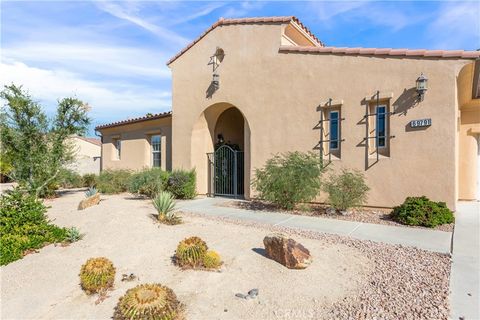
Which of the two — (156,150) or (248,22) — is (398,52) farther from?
(156,150)

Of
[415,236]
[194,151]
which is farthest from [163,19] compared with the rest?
[415,236]

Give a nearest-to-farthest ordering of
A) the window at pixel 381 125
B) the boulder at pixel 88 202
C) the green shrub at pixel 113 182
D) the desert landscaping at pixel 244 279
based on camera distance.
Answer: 1. the desert landscaping at pixel 244 279
2. the window at pixel 381 125
3. the boulder at pixel 88 202
4. the green shrub at pixel 113 182

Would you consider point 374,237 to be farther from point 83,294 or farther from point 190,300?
point 83,294

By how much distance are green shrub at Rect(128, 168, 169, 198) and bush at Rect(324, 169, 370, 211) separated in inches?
278

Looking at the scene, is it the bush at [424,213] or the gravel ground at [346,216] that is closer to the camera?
the bush at [424,213]

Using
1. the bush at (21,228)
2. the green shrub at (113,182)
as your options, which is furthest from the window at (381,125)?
the green shrub at (113,182)

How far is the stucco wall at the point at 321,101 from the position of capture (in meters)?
8.52

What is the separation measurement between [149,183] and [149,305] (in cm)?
947

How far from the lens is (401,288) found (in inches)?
165

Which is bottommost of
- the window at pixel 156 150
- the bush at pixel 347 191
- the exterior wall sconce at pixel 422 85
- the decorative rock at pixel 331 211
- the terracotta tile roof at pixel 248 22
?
the decorative rock at pixel 331 211

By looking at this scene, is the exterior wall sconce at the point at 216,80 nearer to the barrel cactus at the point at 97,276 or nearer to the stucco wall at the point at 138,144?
the stucco wall at the point at 138,144

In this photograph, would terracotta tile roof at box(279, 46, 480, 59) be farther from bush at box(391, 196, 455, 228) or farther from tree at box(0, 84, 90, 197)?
tree at box(0, 84, 90, 197)

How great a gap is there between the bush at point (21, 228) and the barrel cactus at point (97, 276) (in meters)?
2.86

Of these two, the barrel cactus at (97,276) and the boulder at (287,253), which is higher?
the boulder at (287,253)
